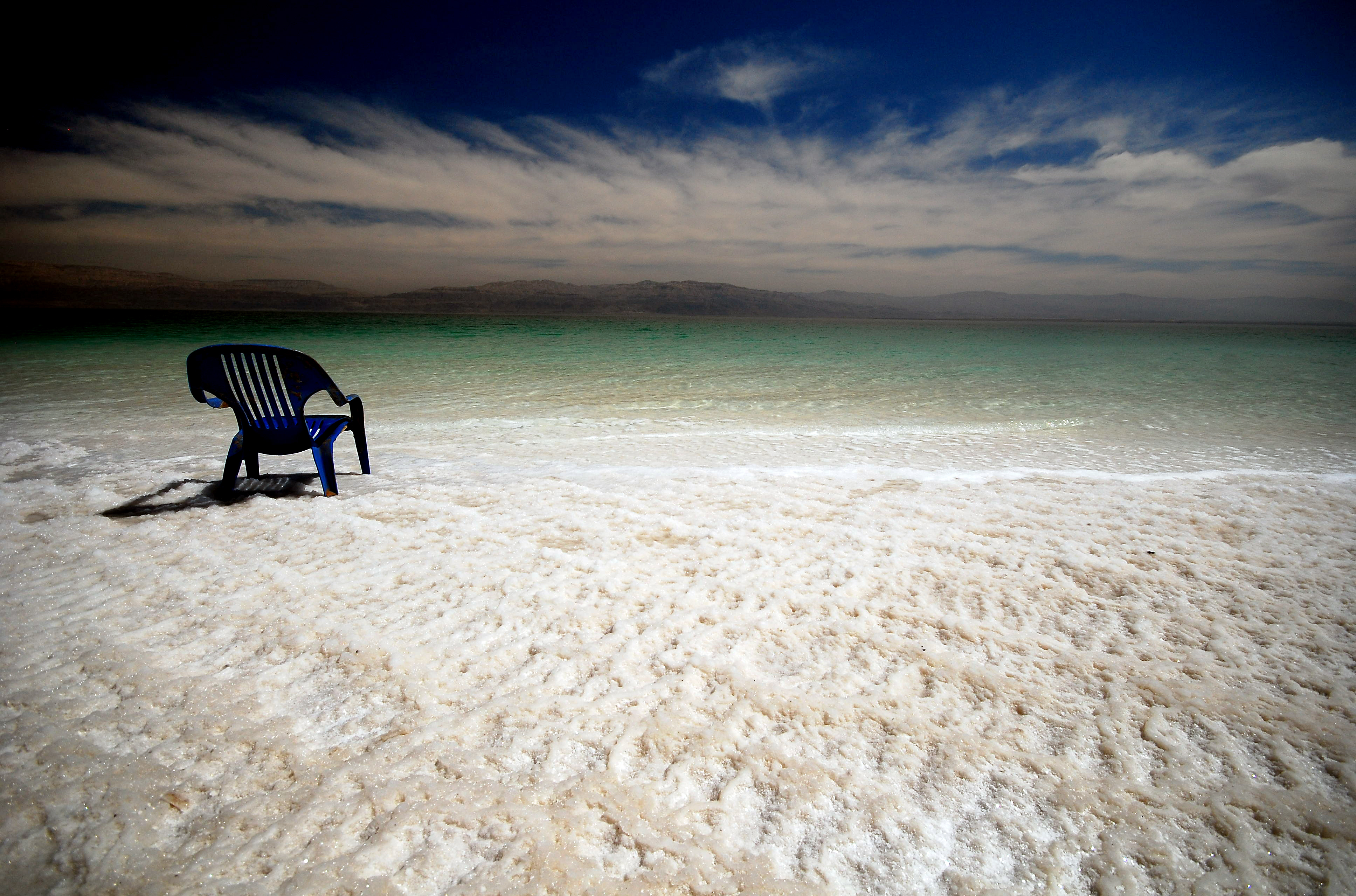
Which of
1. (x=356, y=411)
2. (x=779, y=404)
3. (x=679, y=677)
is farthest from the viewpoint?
(x=779, y=404)

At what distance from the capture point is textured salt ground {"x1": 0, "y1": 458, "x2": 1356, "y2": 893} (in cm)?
154

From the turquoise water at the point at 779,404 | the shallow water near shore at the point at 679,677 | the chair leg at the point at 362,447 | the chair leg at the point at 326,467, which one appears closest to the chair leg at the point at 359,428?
the chair leg at the point at 362,447

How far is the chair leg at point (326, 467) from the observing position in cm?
421

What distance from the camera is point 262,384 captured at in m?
4.18

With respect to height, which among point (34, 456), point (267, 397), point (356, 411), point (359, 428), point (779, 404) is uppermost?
point (267, 397)

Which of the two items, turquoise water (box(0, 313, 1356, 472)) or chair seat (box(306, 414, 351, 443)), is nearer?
chair seat (box(306, 414, 351, 443))

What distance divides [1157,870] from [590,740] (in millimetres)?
1662

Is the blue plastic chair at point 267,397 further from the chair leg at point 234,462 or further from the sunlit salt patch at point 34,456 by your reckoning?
the sunlit salt patch at point 34,456

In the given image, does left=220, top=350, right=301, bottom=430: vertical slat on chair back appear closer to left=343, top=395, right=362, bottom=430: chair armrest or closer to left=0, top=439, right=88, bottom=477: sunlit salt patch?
left=343, top=395, right=362, bottom=430: chair armrest

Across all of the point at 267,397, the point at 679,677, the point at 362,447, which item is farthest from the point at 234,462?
the point at 679,677

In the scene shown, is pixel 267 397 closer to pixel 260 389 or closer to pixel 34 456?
pixel 260 389

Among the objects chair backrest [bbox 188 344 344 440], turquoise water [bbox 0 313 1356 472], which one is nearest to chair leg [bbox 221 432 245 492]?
chair backrest [bbox 188 344 344 440]

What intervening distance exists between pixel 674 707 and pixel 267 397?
3996 millimetres

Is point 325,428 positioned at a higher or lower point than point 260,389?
lower
